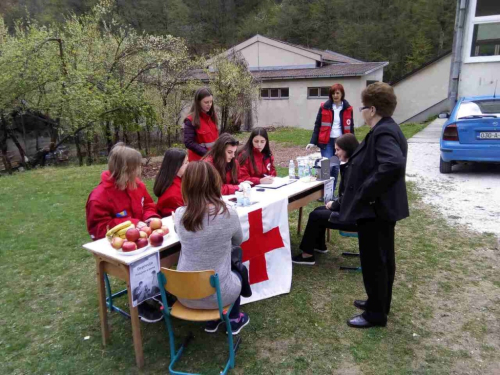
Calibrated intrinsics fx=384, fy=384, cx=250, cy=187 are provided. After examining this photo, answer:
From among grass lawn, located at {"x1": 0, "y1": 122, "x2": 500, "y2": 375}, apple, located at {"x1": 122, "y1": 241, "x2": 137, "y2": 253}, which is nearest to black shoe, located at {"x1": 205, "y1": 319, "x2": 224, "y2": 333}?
grass lawn, located at {"x1": 0, "y1": 122, "x2": 500, "y2": 375}

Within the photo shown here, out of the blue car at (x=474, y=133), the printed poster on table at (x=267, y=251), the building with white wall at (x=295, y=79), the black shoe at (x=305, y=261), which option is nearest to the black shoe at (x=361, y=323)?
the printed poster on table at (x=267, y=251)

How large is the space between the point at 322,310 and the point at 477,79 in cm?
1049

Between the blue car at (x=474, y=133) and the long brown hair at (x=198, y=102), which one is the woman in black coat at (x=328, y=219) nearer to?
the long brown hair at (x=198, y=102)

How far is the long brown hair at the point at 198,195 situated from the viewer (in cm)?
230

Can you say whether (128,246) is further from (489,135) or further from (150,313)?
(489,135)

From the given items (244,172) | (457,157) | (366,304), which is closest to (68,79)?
(244,172)

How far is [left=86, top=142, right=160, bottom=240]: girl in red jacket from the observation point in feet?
9.43

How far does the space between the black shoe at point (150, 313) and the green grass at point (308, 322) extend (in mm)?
71

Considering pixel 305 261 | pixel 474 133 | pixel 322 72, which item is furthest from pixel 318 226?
pixel 322 72

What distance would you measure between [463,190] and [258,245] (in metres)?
4.38

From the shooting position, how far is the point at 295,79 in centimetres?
2034

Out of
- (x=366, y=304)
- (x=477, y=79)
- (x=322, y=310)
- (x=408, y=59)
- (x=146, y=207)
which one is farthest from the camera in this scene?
(x=408, y=59)

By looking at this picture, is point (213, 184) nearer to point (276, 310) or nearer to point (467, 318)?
point (276, 310)

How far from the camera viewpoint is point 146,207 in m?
3.27
